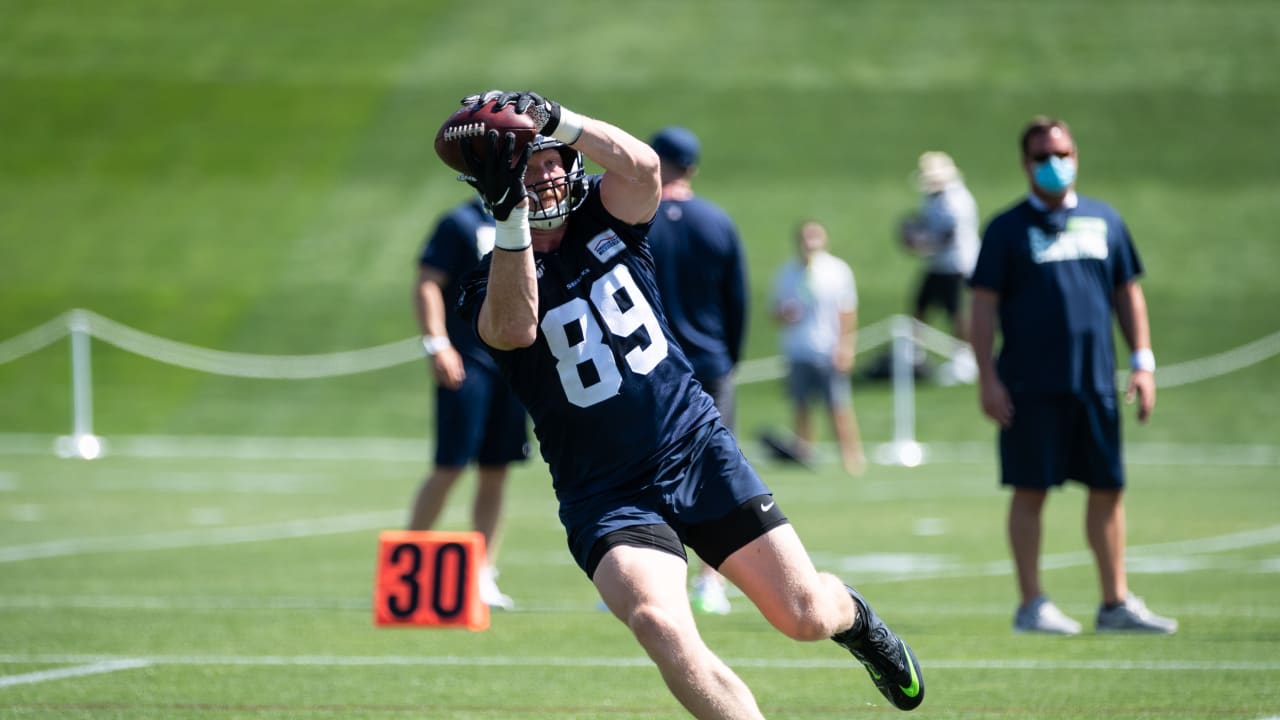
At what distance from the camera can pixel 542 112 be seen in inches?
199

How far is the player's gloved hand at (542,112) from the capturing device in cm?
504

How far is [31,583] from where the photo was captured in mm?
10305

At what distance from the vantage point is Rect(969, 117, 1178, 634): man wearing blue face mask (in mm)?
8547

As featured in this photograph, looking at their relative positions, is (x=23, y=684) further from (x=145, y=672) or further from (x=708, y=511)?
(x=708, y=511)

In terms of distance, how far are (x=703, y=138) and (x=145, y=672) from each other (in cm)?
2238

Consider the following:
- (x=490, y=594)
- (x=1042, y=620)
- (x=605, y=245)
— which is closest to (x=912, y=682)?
(x=605, y=245)

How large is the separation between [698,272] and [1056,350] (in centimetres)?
188

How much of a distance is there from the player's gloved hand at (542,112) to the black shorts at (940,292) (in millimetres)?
16625

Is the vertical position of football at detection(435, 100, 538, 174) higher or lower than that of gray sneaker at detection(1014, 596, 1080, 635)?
higher

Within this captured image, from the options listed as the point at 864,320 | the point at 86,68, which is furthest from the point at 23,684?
the point at 86,68

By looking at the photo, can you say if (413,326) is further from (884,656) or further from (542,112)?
(542,112)

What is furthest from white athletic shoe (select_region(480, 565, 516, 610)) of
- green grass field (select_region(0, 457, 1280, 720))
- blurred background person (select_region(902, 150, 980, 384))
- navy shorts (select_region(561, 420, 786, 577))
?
blurred background person (select_region(902, 150, 980, 384))

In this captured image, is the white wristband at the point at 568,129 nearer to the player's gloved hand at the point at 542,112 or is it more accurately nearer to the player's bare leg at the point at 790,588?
the player's gloved hand at the point at 542,112

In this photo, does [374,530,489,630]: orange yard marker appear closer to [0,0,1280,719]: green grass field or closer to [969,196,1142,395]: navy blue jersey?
[0,0,1280,719]: green grass field
